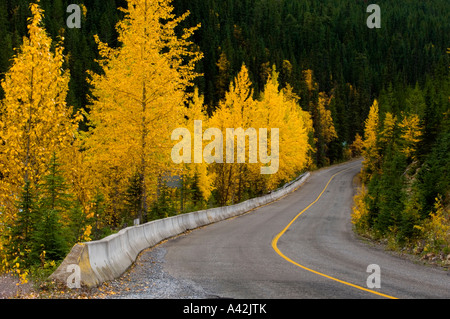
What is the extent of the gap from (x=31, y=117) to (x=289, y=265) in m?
7.98

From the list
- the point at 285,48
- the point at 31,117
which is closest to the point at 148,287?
the point at 31,117

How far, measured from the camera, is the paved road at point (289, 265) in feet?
25.4

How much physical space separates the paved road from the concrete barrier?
2.38ft

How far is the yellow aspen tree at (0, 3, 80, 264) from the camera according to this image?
1098cm

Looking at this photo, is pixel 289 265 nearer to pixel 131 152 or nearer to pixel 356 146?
pixel 131 152

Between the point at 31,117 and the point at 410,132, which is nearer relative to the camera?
the point at 31,117

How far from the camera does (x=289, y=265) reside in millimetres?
10875

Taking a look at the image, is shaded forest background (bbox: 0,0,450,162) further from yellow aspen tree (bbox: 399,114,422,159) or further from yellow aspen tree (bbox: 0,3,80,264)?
yellow aspen tree (bbox: 0,3,80,264)

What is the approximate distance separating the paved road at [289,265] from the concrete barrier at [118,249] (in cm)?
72

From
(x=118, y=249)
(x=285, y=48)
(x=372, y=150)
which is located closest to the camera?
(x=118, y=249)

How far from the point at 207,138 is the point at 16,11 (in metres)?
88.4

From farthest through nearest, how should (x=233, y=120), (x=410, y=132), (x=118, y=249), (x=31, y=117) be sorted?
(x=410, y=132)
(x=233, y=120)
(x=31, y=117)
(x=118, y=249)

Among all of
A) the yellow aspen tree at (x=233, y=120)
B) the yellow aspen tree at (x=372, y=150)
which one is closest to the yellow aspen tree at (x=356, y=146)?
the yellow aspen tree at (x=372, y=150)
